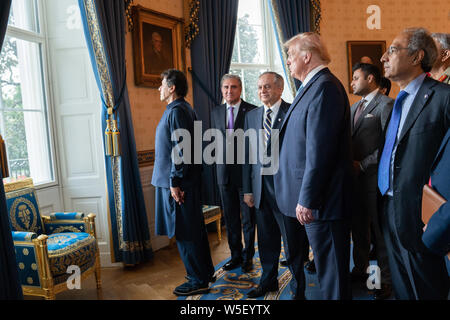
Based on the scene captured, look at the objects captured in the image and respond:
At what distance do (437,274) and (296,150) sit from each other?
944mm

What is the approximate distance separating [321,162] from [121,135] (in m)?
2.31

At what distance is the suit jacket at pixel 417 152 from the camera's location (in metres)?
1.67

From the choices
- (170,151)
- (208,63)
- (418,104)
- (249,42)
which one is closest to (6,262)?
(170,151)

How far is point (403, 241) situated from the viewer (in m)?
1.76

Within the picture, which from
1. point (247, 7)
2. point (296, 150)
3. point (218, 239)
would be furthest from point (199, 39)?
point (296, 150)

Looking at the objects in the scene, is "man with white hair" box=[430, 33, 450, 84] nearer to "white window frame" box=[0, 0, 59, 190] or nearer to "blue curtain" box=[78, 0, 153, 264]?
"blue curtain" box=[78, 0, 153, 264]

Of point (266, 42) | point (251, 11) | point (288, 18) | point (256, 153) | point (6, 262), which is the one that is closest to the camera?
point (6, 262)

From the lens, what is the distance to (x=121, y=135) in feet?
12.0

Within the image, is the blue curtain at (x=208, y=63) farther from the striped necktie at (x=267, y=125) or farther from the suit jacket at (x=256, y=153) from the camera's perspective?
the striped necktie at (x=267, y=125)

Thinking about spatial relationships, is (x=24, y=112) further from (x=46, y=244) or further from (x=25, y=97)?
(x=46, y=244)

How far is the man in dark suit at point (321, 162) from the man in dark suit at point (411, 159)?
23 centimetres

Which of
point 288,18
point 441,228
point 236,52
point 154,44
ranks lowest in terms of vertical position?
point 441,228

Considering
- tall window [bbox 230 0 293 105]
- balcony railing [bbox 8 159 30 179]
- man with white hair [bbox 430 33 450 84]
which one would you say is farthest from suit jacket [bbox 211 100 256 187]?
tall window [bbox 230 0 293 105]

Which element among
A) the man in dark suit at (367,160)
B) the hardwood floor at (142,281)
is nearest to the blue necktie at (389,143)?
the man in dark suit at (367,160)
